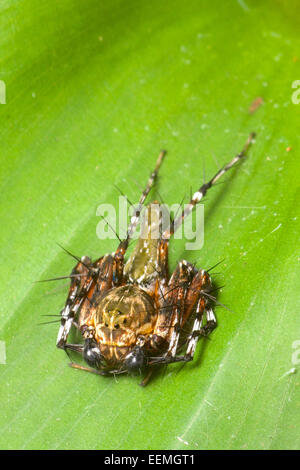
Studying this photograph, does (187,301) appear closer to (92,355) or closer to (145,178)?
(92,355)

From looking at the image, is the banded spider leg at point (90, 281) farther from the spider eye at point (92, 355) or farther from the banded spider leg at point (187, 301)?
the banded spider leg at point (187, 301)

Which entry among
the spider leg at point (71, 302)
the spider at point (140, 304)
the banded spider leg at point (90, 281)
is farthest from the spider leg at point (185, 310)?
the spider leg at point (71, 302)

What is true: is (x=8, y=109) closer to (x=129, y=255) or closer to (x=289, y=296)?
(x=129, y=255)

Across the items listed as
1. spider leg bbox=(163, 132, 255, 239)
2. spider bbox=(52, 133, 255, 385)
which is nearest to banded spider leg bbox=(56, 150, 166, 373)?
spider bbox=(52, 133, 255, 385)

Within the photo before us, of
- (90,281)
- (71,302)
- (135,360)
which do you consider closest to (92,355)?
(135,360)

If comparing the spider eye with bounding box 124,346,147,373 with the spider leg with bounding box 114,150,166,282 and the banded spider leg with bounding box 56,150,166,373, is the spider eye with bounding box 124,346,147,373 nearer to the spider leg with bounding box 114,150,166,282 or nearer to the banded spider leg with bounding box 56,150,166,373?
the banded spider leg with bounding box 56,150,166,373
